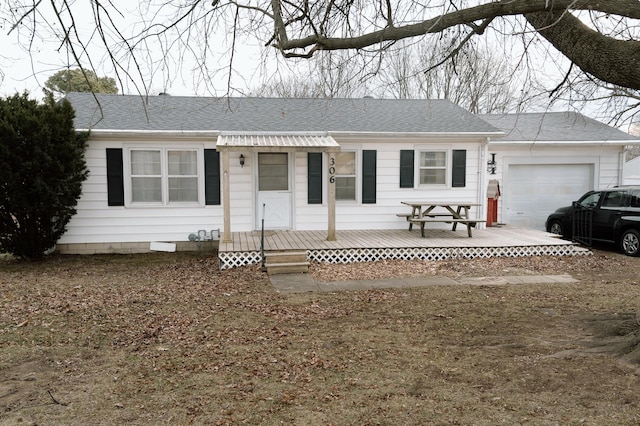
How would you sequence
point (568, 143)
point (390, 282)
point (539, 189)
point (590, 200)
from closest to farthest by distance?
point (390, 282) → point (590, 200) → point (568, 143) → point (539, 189)

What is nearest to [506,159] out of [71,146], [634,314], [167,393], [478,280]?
[478,280]

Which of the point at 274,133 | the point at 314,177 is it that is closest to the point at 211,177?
the point at 274,133

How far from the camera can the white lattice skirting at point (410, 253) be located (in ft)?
31.3

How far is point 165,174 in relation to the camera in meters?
11.3

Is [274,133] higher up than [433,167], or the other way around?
[274,133]

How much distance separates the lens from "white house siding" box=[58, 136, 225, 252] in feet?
36.2

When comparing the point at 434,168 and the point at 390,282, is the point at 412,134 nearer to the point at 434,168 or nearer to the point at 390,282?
the point at 434,168

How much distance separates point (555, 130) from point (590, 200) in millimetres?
3276

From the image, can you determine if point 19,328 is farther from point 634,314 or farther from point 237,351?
point 634,314

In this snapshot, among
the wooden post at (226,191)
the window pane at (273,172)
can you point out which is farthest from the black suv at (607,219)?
the wooden post at (226,191)

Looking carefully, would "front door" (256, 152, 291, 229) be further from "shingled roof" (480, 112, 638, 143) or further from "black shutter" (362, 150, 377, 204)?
"shingled roof" (480, 112, 638, 143)

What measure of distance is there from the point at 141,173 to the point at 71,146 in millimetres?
1642

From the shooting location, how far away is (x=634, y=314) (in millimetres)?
5855

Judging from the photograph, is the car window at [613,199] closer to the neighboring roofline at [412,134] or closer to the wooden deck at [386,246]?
the wooden deck at [386,246]
